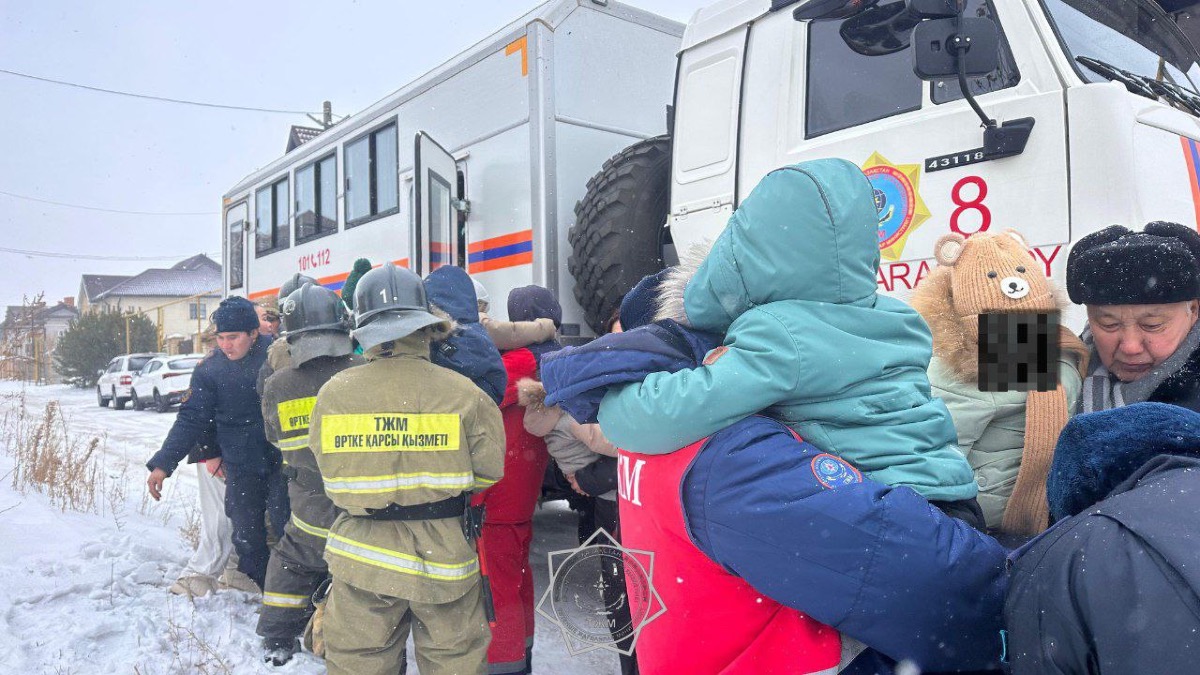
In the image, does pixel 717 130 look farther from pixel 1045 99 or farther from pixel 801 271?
pixel 801 271

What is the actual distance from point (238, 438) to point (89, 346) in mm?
30860

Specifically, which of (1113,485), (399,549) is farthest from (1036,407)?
(399,549)

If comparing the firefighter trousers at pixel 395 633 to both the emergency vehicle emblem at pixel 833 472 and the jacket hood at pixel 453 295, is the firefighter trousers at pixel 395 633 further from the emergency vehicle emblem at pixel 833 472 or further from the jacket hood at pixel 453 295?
the emergency vehicle emblem at pixel 833 472

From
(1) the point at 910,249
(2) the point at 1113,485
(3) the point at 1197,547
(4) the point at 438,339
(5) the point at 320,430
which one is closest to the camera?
(3) the point at 1197,547

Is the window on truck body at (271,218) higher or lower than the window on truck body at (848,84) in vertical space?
higher

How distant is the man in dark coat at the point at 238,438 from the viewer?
13.8ft

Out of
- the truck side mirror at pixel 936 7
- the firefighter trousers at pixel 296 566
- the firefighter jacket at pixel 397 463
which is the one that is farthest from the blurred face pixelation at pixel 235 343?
the truck side mirror at pixel 936 7

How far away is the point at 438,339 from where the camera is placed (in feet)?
10.1

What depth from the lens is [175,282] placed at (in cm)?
5778

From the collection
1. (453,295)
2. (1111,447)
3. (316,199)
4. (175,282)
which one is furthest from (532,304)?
(175,282)

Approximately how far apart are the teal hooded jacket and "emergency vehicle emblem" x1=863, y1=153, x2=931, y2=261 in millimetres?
1695

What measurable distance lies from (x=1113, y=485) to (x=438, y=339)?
246cm

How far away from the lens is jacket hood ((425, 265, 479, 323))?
3291 millimetres

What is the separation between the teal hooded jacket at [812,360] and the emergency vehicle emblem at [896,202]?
169cm
